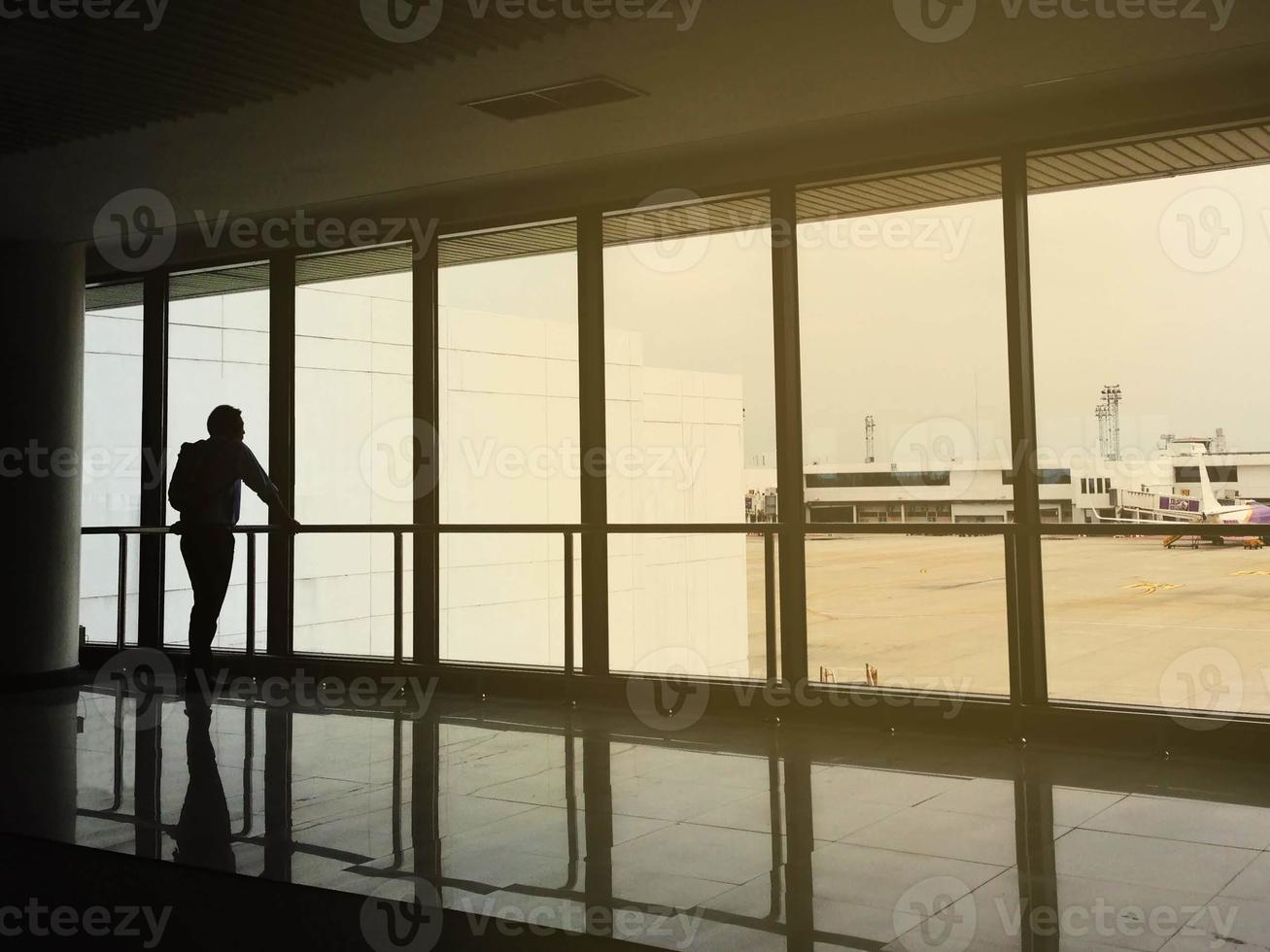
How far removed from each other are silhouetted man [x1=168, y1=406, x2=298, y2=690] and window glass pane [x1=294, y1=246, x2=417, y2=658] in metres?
0.66

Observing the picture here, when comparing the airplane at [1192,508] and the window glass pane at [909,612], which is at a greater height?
the airplane at [1192,508]

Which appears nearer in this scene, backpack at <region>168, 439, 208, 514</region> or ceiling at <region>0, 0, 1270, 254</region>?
ceiling at <region>0, 0, 1270, 254</region>

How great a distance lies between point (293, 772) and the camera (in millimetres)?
4309

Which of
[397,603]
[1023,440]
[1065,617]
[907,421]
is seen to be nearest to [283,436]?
[397,603]

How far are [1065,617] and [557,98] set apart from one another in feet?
9.28

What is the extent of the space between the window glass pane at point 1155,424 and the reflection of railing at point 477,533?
3.92 feet

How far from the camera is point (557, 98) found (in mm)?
4395

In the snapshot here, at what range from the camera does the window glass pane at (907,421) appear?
4.89 meters

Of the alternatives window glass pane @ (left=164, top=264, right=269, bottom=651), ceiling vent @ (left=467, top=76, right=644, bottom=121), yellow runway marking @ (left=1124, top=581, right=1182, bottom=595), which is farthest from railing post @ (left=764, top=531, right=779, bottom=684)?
window glass pane @ (left=164, top=264, right=269, bottom=651)

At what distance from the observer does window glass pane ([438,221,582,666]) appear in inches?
235

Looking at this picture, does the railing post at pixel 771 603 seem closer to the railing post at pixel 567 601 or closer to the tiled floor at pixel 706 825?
the tiled floor at pixel 706 825

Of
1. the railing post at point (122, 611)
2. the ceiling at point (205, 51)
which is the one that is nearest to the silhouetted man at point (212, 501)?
the railing post at point (122, 611)

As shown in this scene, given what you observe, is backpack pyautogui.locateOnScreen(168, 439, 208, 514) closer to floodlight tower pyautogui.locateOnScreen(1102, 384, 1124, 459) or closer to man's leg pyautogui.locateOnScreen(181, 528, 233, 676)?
man's leg pyautogui.locateOnScreen(181, 528, 233, 676)

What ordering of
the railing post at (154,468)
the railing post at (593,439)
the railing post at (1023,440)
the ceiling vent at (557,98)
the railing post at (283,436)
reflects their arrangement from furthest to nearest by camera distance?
1. the railing post at (154,468)
2. the railing post at (283,436)
3. the railing post at (593,439)
4. the railing post at (1023,440)
5. the ceiling vent at (557,98)
